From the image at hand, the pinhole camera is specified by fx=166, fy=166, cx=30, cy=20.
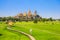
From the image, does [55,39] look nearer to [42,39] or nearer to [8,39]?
[42,39]

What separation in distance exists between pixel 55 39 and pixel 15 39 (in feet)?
37.9

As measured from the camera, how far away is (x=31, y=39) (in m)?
45.2

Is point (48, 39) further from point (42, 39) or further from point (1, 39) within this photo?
point (1, 39)

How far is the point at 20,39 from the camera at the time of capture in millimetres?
47500

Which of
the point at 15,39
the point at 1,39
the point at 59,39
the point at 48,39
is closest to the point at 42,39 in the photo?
the point at 48,39

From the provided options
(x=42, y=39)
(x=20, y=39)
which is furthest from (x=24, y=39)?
(x=42, y=39)

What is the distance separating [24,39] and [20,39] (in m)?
1.16

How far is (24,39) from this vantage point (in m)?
47.3

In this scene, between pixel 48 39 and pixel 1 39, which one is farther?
pixel 1 39

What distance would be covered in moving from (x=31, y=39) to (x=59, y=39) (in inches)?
304

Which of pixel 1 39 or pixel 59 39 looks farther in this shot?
pixel 1 39

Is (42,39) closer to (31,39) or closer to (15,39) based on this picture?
(31,39)

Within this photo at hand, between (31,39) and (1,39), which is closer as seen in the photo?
(31,39)

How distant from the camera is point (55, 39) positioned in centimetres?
4616
